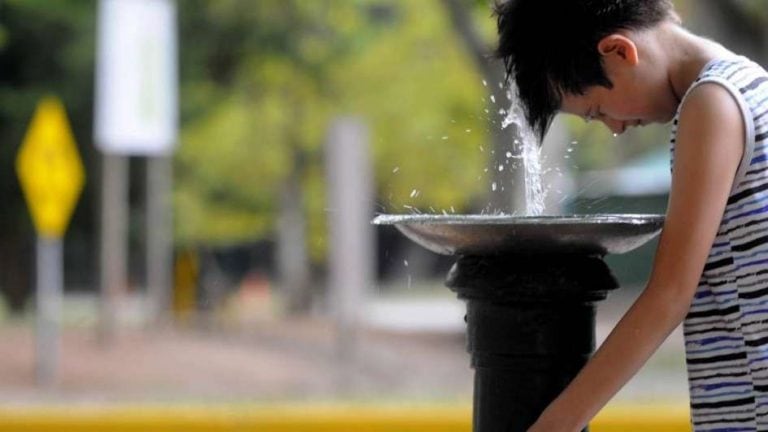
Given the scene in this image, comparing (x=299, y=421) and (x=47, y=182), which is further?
(x=47, y=182)

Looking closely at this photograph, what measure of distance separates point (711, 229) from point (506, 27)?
0.47 metres

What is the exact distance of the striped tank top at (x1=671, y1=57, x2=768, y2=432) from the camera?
80.1 inches

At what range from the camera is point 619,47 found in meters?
2.12

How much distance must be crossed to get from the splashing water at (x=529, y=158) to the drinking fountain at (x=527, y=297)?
0.55 feet

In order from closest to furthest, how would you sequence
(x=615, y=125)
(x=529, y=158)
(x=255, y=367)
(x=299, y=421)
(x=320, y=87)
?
1. (x=615, y=125)
2. (x=529, y=158)
3. (x=299, y=421)
4. (x=255, y=367)
5. (x=320, y=87)

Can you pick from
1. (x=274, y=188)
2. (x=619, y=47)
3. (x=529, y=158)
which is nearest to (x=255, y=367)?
(x=529, y=158)

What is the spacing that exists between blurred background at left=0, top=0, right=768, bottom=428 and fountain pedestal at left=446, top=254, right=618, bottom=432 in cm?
682

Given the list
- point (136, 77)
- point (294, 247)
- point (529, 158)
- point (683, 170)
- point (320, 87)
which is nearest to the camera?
point (683, 170)

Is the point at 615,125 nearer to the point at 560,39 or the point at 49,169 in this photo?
the point at 560,39

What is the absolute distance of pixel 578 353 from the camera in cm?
235

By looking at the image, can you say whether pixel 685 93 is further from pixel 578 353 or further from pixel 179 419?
pixel 179 419

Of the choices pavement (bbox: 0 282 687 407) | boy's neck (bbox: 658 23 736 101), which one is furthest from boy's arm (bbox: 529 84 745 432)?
pavement (bbox: 0 282 687 407)

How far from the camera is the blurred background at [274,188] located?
37.0 feet

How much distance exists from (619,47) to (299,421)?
16.7ft
